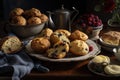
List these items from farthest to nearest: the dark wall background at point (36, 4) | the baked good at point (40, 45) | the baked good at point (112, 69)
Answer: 1. the dark wall background at point (36, 4)
2. the baked good at point (40, 45)
3. the baked good at point (112, 69)

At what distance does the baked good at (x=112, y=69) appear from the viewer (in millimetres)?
1033

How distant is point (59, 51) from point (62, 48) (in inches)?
0.7

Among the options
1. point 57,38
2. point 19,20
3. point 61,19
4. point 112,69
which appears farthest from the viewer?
point 61,19

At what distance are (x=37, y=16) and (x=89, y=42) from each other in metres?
0.31

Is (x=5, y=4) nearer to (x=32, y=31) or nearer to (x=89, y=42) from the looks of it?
(x=32, y=31)

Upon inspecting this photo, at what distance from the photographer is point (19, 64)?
1103 mm

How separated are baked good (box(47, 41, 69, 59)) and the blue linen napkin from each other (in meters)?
0.06

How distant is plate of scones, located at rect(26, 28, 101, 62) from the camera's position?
1115 mm

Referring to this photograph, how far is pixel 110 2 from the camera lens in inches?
55.8

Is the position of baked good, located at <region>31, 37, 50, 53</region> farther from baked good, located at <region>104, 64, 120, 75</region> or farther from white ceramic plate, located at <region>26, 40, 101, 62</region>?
baked good, located at <region>104, 64, 120, 75</region>

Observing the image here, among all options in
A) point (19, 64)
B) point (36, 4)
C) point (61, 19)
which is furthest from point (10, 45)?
point (36, 4)

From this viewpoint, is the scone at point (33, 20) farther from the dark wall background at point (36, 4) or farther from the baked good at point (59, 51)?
the dark wall background at point (36, 4)

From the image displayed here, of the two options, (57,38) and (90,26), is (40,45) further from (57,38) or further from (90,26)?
(90,26)

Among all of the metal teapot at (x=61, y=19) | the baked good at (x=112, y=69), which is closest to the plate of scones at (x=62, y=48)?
the baked good at (x=112, y=69)
